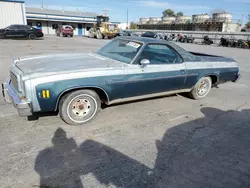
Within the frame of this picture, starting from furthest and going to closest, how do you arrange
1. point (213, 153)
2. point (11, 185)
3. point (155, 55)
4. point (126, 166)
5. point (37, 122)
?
point (155, 55) < point (37, 122) < point (213, 153) < point (126, 166) < point (11, 185)

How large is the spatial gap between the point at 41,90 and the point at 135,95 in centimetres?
180

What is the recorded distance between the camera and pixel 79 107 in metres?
3.60

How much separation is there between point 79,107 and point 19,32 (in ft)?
71.1

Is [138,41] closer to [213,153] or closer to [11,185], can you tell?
[213,153]

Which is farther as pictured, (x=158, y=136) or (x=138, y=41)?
(x=138, y=41)

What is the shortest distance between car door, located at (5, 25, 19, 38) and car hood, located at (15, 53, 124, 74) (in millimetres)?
20316

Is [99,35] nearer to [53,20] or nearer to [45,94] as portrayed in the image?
[53,20]

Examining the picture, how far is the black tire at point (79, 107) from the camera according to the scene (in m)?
3.43

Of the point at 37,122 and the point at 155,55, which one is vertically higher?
the point at 155,55

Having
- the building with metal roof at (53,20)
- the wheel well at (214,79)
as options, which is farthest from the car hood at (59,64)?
the building with metal roof at (53,20)

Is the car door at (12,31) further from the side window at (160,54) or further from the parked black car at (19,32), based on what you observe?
the side window at (160,54)

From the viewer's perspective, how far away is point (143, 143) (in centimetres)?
319

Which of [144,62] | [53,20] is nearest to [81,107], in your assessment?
[144,62]

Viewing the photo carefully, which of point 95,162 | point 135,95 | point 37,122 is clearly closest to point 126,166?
point 95,162
